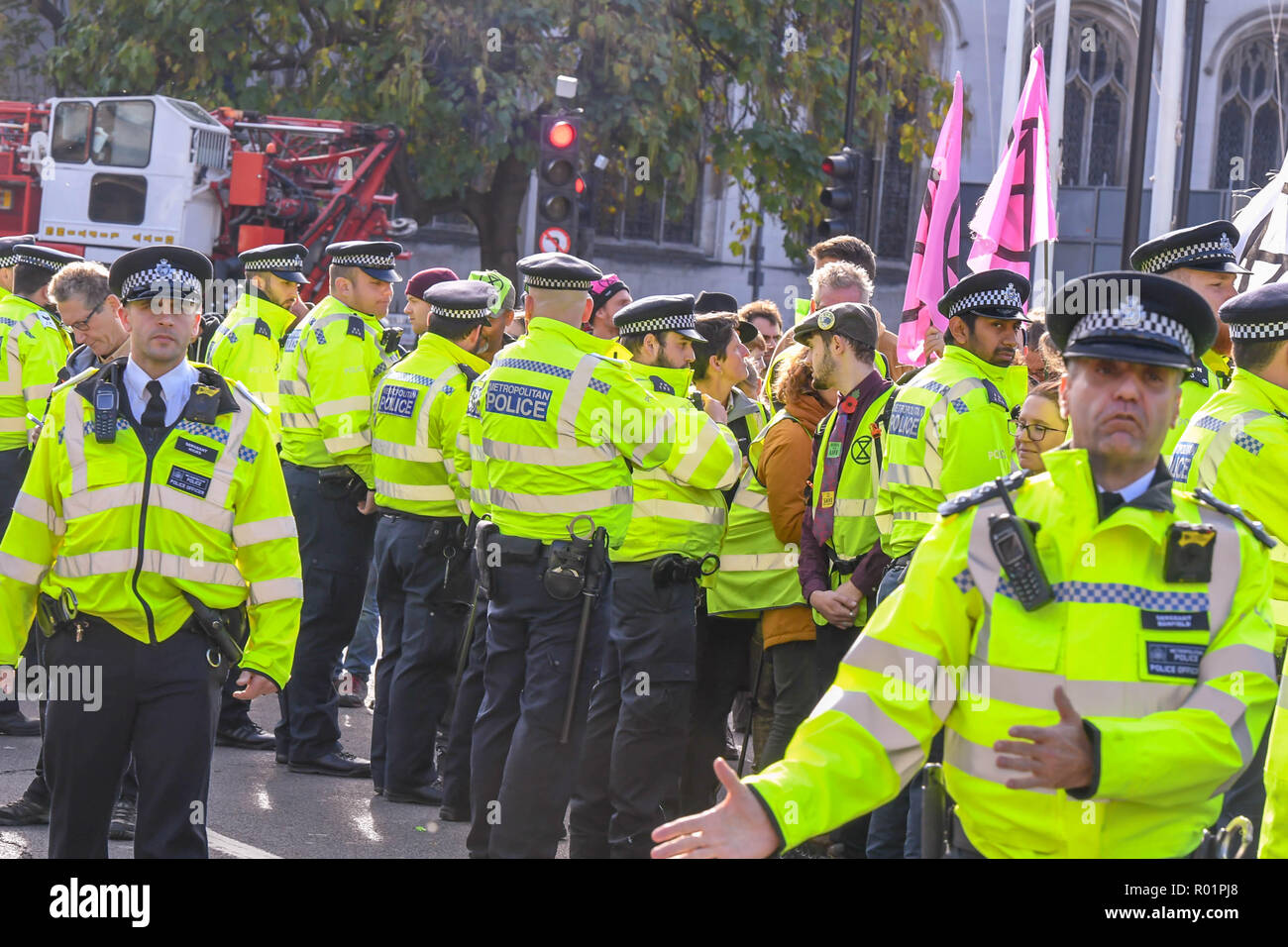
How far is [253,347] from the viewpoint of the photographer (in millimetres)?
8992

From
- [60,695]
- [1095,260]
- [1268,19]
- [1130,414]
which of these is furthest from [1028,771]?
[1268,19]

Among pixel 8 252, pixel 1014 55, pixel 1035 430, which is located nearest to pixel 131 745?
pixel 1035 430

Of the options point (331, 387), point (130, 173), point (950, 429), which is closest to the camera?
point (950, 429)

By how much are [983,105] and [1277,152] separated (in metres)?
6.08

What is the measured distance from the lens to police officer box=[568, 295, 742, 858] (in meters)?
6.12

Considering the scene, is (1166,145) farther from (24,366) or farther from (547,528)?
(547,528)

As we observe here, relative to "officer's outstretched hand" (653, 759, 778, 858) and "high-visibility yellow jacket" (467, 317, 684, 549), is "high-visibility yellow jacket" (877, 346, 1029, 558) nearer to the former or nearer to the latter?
"high-visibility yellow jacket" (467, 317, 684, 549)

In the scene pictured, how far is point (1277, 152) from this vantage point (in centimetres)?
3166

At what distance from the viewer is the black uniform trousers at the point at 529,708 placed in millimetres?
5852

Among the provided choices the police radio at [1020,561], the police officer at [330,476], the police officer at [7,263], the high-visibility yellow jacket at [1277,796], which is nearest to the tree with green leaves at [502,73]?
the police officer at [7,263]

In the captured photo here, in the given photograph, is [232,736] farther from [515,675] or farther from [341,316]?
[515,675]

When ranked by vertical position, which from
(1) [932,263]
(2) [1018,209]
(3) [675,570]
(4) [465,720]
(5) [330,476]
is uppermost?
(2) [1018,209]

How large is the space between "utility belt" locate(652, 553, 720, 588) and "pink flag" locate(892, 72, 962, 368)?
11.5 ft

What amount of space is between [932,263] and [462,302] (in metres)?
3.35
